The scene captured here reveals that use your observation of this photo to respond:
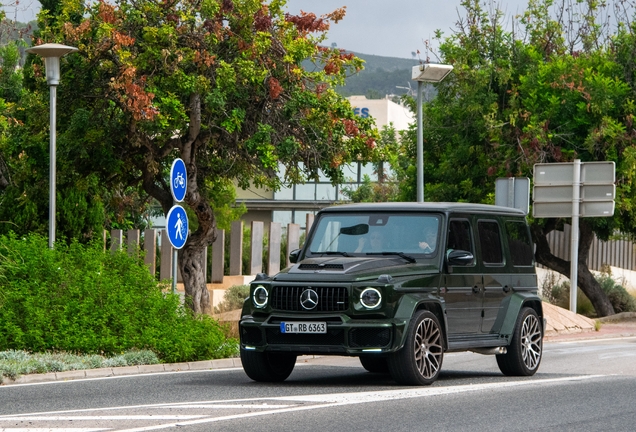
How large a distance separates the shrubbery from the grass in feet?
0.95

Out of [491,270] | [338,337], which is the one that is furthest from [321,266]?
[491,270]

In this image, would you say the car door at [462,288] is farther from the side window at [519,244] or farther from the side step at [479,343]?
the side window at [519,244]

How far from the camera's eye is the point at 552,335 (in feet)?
84.4

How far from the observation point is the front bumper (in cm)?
1224

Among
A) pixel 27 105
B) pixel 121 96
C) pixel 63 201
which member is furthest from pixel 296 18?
pixel 63 201

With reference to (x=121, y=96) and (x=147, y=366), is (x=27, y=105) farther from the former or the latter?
(x=147, y=366)

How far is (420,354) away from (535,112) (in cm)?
2157

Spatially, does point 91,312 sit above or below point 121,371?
above

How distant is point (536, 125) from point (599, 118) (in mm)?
1672

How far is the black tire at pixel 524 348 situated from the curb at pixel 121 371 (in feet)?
12.9

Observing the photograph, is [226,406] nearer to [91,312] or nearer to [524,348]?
[524,348]

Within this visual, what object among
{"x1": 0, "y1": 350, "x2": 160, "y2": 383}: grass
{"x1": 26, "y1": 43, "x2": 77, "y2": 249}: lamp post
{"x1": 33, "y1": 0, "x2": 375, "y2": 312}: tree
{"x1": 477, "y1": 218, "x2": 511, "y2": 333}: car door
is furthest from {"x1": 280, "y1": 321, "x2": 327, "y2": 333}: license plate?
{"x1": 33, "y1": 0, "x2": 375, "y2": 312}: tree

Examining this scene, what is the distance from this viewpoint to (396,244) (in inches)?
536

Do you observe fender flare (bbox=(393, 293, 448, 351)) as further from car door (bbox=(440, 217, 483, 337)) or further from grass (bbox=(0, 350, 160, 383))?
grass (bbox=(0, 350, 160, 383))
